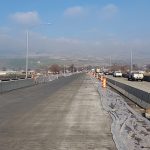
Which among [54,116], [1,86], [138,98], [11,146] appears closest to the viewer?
[11,146]

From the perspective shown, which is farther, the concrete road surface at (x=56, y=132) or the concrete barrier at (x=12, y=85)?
the concrete barrier at (x=12, y=85)

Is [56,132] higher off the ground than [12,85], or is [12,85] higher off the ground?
[12,85]

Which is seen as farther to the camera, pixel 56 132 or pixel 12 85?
pixel 12 85

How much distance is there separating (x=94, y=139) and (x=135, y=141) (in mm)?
1143

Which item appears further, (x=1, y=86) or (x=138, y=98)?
(x=1, y=86)

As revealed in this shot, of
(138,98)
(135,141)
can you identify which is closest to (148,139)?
(135,141)

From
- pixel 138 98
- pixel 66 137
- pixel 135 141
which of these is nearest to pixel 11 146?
pixel 66 137

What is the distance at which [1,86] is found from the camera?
39.8 m

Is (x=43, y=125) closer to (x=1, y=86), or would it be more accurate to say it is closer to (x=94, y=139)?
(x=94, y=139)

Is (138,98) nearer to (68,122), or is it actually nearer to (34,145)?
(68,122)

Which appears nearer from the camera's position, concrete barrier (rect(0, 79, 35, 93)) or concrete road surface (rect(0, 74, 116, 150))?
concrete road surface (rect(0, 74, 116, 150))

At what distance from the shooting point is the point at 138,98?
26562mm

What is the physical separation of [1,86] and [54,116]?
2275 centimetres

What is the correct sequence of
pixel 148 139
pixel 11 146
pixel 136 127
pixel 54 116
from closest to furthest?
pixel 11 146
pixel 148 139
pixel 136 127
pixel 54 116
